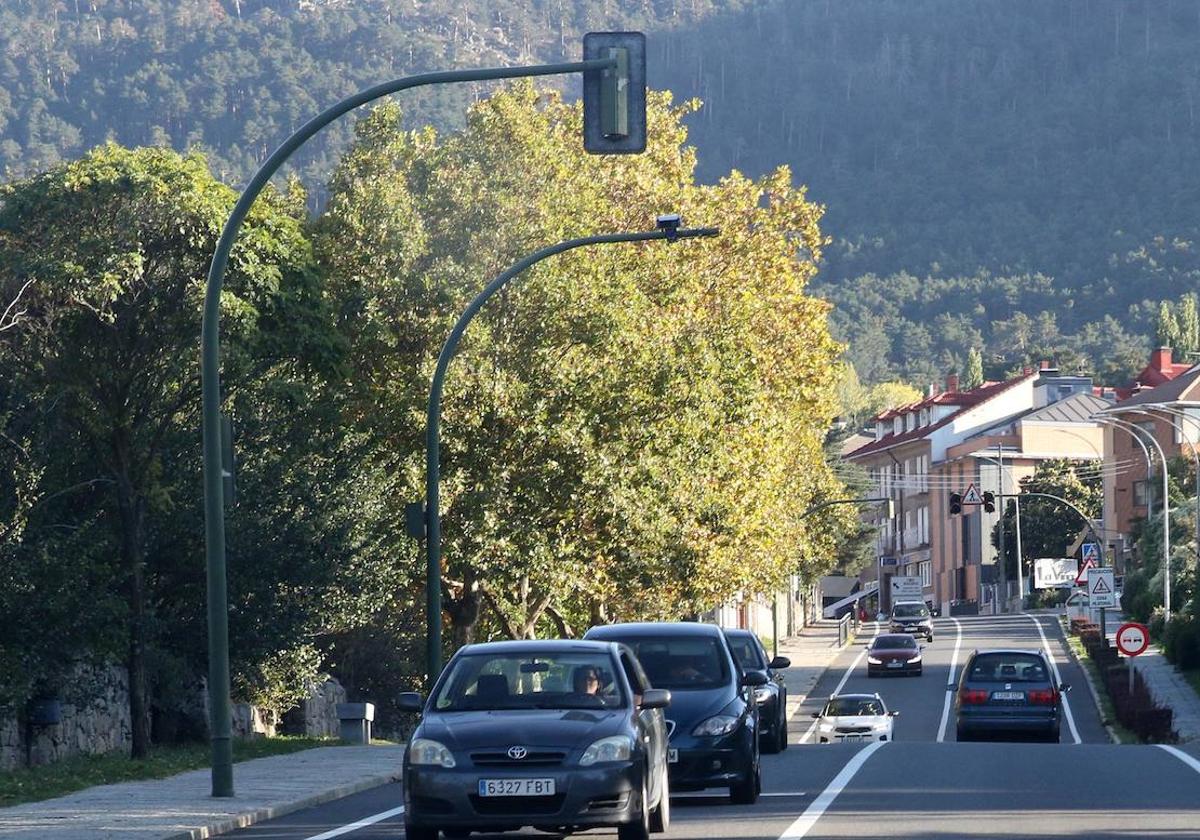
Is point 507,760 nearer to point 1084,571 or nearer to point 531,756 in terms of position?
point 531,756

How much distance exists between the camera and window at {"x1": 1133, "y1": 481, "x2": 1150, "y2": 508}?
10750 centimetres

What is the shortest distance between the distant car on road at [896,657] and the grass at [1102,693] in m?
5.50

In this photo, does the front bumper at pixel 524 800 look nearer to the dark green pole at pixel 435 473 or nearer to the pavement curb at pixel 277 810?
the pavement curb at pixel 277 810

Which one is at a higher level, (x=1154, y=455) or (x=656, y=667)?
(x=1154, y=455)

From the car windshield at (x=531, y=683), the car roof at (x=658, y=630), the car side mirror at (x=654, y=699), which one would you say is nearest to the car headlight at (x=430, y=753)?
the car windshield at (x=531, y=683)

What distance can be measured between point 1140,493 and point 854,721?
223ft

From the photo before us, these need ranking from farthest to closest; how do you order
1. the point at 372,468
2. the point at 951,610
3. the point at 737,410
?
1. the point at 951,610
2. the point at 737,410
3. the point at 372,468

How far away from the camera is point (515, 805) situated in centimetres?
1393

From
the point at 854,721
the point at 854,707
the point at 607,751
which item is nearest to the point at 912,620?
the point at 854,707

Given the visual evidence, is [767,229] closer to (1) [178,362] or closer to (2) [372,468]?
(2) [372,468]

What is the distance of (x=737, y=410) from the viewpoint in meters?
41.2

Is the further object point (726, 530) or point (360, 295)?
point (726, 530)

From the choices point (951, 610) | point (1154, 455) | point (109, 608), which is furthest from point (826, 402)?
point (951, 610)

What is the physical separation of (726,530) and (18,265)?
2088cm
